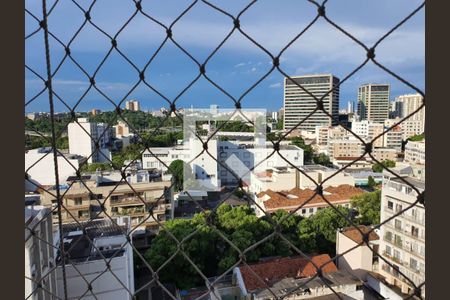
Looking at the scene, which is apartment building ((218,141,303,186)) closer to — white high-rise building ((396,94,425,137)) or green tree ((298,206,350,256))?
white high-rise building ((396,94,425,137))

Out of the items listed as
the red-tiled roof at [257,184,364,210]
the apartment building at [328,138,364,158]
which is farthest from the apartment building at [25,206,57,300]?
the apartment building at [328,138,364,158]

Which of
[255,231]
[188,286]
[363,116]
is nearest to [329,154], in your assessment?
[363,116]

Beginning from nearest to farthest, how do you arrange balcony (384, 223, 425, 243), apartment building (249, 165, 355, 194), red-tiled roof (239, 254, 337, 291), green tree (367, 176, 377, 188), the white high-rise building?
the white high-rise building < balcony (384, 223, 425, 243) < red-tiled roof (239, 254, 337, 291) < apartment building (249, 165, 355, 194) < green tree (367, 176, 377, 188)

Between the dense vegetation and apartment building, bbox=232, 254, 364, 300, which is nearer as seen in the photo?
apartment building, bbox=232, 254, 364, 300

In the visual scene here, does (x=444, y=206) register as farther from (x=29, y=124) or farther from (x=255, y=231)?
(x=255, y=231)

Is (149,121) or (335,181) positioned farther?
(335,181)

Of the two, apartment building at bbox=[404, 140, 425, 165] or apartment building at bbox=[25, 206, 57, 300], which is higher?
apartment building at bbox=[404, 140, 425, 165]
